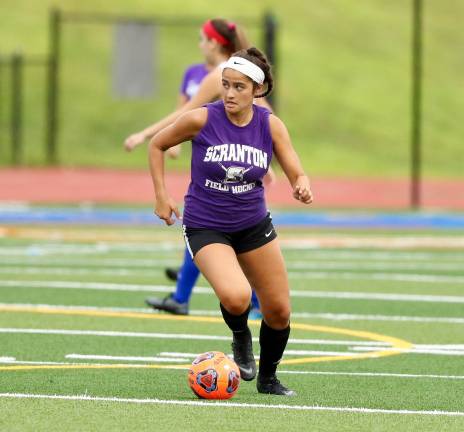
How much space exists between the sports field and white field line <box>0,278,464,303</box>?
0.07 ft

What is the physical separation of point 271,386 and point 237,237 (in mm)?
906

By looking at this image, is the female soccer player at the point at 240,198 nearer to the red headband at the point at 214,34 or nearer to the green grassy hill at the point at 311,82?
the red headband at the point at 214,34

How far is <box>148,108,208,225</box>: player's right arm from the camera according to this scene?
883cm

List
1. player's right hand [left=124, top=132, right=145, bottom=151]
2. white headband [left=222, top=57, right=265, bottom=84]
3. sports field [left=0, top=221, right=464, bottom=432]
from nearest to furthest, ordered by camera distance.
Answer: sports field [left=0, top=221, right=464, bottom=432]
white headband [left=222, top=57, right=265, bottom=84]
player's right hand [left=124, top=132, right=145, bottom=151]

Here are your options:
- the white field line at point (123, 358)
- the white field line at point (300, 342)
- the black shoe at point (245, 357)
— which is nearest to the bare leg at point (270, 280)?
the black shoe at point (245, 357)

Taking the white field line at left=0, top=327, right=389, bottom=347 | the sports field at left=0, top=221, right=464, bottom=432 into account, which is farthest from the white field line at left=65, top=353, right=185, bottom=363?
the white field line at left=0, top=327, right=389, bottom=347

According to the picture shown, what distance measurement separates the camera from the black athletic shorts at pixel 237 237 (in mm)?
8844

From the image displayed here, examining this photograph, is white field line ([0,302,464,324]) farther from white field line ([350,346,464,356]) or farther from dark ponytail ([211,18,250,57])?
dark ponytail ([211,18,250,57])

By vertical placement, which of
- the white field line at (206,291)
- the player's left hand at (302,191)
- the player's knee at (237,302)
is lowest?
the white field line at (206,291)

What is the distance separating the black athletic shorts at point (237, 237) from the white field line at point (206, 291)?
605 centimetres

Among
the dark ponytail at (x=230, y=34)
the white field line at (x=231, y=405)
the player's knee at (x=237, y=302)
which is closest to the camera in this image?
the white field line at (x=231, y=405)

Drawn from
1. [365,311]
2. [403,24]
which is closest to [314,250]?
[365,311]

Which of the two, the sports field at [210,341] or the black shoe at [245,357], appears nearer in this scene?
the sports field at [210,341]

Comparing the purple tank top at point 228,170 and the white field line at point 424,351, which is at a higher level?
the purple tank top at point 228,170
